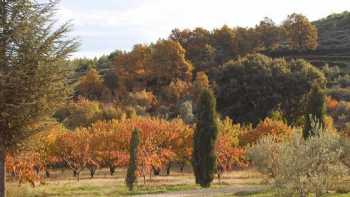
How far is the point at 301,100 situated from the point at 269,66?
24.4 feet

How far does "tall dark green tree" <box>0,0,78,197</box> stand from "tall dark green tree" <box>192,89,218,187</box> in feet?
73.5

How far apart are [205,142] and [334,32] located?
105 meters

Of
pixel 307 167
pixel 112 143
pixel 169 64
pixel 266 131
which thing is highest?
pixel 169 64

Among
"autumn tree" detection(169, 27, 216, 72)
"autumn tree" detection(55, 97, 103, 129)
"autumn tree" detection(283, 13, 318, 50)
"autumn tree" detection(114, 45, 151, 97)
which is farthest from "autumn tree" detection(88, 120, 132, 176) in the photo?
"autumn tree" detection(283, 13, 318, 50)

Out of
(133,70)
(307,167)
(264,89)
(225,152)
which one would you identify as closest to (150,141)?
(225,152)

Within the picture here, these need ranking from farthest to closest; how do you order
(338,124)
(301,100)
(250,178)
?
1. (301,100)
2. (338,124)
3. (250,178)

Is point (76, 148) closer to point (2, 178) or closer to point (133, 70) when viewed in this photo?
point (2, 178)

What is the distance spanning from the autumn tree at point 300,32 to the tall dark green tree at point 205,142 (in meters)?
77.0

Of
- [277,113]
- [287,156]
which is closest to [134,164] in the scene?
[287,156]

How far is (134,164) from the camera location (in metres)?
39.9

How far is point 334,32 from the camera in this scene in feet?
446

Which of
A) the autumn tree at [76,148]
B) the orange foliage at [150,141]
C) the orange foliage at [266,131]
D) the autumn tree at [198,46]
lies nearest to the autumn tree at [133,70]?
the autumn tree at [198,46]

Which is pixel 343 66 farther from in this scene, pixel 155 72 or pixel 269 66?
pixel 155 72

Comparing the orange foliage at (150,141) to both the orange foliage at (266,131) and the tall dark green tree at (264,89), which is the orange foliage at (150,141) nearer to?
the orange foliage at (266,131)
